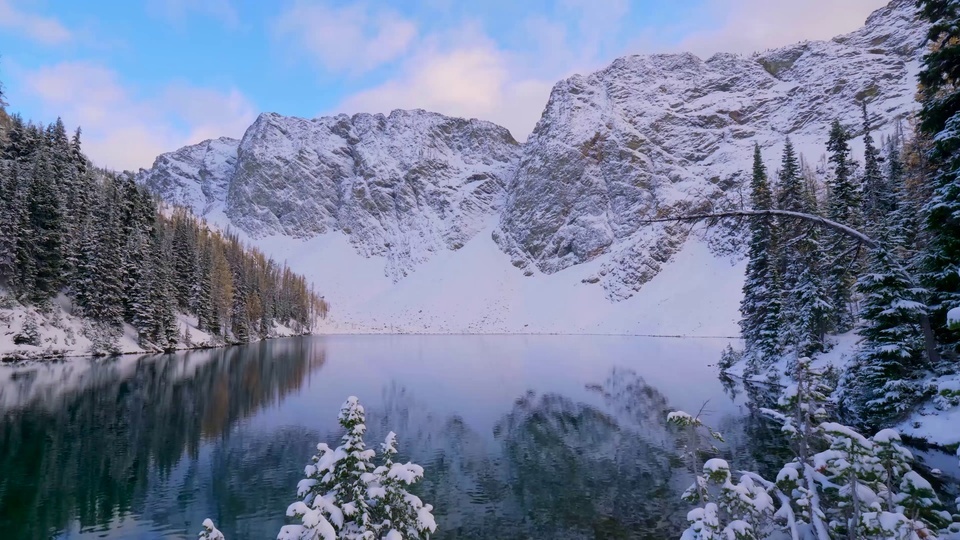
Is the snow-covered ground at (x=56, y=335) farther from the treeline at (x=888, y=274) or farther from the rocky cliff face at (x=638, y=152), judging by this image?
the rocky cliff face at (x=638, y=152)

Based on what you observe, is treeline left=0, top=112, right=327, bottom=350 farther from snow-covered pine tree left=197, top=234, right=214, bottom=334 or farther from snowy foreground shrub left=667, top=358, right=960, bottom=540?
snowy foreground shrub left=667, top=358, right=960, bottom=540

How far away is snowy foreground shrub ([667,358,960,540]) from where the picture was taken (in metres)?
4.32

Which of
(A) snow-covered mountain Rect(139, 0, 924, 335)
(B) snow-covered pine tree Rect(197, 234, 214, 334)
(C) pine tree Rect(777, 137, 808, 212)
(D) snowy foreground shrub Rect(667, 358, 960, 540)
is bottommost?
(D) snowy foreground shrub Rect(667, 358, 960, 540)

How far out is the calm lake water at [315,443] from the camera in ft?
46.7

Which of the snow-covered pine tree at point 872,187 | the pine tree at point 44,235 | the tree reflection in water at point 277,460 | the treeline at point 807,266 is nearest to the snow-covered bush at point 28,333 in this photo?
the pine tree at point 44,235

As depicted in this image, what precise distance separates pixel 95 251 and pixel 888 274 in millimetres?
65658

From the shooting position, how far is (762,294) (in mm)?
38281

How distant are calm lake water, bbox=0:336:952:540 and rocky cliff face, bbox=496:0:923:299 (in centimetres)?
9473

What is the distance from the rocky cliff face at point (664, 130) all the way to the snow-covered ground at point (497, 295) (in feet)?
21.3

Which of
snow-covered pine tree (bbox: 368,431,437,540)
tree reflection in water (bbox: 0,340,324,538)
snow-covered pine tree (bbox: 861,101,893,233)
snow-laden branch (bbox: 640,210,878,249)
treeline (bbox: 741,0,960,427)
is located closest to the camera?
snow-laden branch (bbox: 640,210,878,249)

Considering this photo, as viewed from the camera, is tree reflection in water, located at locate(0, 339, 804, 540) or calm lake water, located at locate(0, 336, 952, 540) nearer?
tree reflection in water, located at locate(0, 339, 804, 540)

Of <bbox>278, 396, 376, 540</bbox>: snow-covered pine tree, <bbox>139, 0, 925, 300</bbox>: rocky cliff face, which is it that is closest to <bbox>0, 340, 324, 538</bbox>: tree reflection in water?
<bbox>278, 396, 376, 540</bbox>: snow-covered pine tree

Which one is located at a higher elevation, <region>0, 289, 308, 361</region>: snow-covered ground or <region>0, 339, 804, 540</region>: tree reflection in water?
<region>0, 289, 308, 361</region>: snow-covered ground

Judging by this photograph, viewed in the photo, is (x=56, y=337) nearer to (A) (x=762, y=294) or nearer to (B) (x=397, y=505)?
(B) (x=397, y=505)
